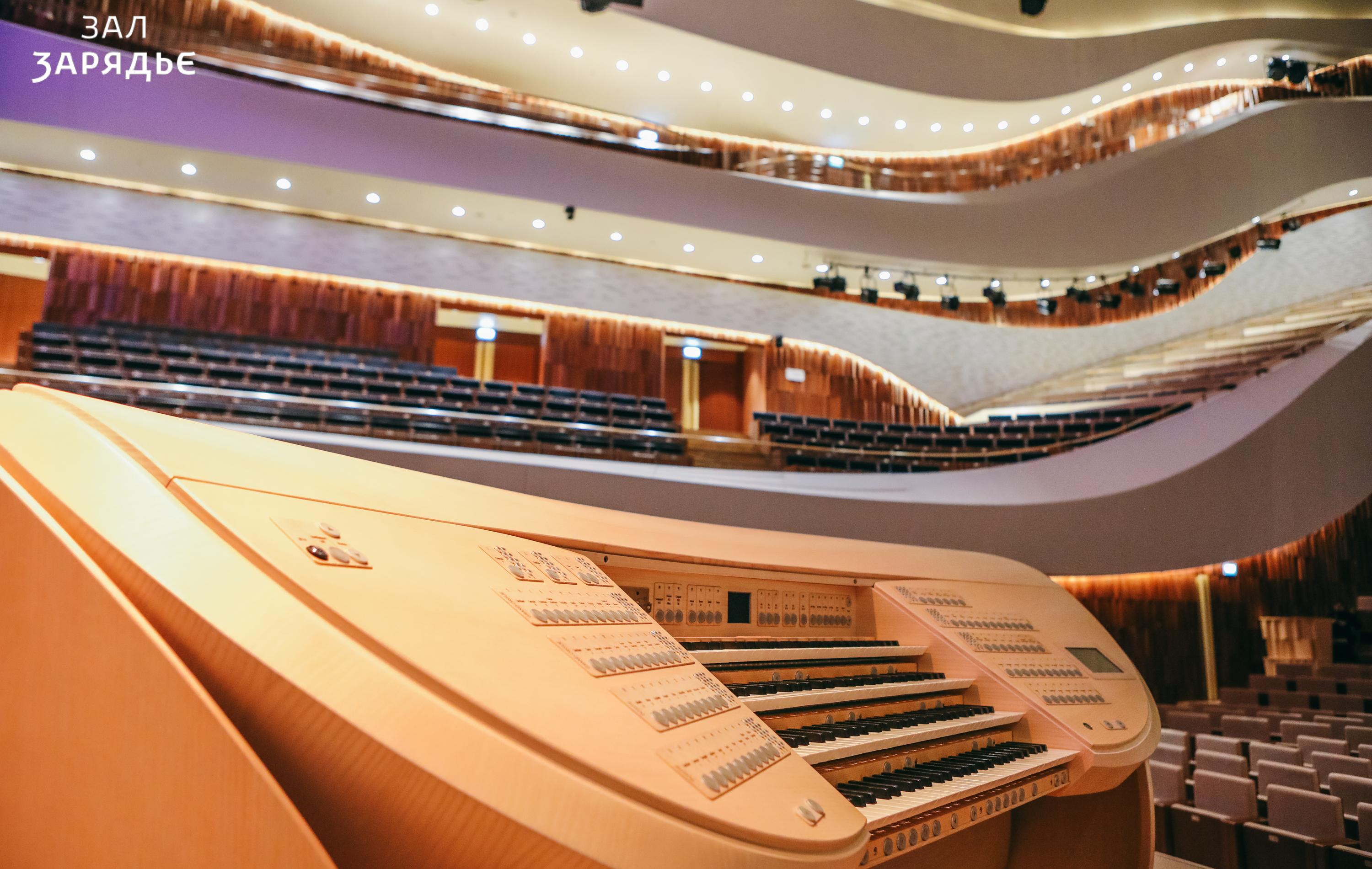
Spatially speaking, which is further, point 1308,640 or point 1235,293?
point 1235,293

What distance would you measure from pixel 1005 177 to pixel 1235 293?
324 cm

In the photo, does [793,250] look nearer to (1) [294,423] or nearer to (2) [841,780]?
(1) [294,423]

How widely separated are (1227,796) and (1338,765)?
0.60 metres

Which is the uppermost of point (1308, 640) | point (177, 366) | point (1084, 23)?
point (1084, 23)

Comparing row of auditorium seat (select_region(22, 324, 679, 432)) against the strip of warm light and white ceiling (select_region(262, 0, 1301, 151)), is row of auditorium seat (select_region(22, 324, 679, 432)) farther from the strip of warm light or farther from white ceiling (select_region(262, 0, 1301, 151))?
white ceiling (select_region(262, 0, 1301, 151))

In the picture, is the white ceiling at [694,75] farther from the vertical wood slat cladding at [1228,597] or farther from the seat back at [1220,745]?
the seat back at [1220,745]

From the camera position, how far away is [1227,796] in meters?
3.34

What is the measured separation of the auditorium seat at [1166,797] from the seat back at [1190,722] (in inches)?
59.5

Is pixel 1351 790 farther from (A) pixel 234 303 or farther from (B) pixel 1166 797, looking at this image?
(A) pixel 234 303

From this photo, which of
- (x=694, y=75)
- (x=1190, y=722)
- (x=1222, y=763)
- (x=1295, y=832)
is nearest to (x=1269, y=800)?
(x=1295, y=832)

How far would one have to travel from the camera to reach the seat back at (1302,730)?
4402 millimetres

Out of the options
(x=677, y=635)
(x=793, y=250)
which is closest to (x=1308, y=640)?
(x=793, y=250)

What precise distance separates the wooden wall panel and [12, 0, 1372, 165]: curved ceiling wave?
3085 millimetres

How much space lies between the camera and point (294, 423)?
6184mm
